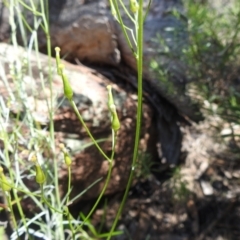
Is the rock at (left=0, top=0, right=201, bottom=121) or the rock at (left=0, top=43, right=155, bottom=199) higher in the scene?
the rock at (left=0, top=0, right=201, bottom=121)

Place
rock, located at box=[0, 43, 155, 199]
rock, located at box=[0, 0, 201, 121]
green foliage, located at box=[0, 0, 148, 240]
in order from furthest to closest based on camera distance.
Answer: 1. rock, located at box=[0, 0, 201, 121]
2. rock, located at box=[0, 43, 155, 199]
3. green foliage, located at box=[0, 0, 148, 240]

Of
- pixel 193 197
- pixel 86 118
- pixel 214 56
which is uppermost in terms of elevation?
pixel 214 56

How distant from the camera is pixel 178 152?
238 cm

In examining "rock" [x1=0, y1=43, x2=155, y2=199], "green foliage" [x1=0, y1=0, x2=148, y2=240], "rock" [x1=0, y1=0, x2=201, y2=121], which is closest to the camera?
"green foliage" [x1=0, y1=0, x2=148, y2=240]

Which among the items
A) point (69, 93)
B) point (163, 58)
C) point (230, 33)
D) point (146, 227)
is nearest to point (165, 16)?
point (163, 58)

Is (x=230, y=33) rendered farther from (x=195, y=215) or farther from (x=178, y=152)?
(x=195, y=215)

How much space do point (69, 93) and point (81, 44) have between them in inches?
60.4

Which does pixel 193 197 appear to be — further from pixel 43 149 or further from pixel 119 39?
pixel 43 149

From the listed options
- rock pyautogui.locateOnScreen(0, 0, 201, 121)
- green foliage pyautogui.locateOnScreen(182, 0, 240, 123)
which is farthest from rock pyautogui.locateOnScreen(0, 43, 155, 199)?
green foliage pyautogui.locateOnScreen(182, 0, 240, 123)

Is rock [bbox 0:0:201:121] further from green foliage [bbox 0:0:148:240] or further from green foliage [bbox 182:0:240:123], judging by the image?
green foliage [bbox 0:0:148:240]

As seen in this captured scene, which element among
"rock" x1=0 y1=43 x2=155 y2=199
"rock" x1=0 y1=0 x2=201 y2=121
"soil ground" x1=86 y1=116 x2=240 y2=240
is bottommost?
"soil ground" x1=86 y1=116 x2=240 y2=240

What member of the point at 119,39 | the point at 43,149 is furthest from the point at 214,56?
the point at 43,149

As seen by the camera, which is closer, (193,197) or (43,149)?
(43,149)

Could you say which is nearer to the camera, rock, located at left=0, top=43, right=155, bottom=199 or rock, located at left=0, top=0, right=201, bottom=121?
rock, located at left=0, top=43, right=155, bottom=199
